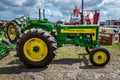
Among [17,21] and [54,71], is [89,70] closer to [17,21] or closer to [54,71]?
[54,71]

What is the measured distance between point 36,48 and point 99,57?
88.1 inches

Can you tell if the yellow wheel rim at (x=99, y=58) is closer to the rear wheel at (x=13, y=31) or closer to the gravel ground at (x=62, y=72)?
the gravel ground at (x=62, y=72)

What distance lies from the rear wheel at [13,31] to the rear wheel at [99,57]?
293 inches

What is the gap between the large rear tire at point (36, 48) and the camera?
9.36 meters

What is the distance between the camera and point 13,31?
17172mm

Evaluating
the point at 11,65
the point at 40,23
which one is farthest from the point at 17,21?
the point at 11,65

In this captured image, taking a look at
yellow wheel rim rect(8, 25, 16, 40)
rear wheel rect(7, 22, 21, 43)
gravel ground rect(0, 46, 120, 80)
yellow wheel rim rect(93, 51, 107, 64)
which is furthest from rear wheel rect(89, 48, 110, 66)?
yellow wheel rim rect(8, 25, 16, 40)

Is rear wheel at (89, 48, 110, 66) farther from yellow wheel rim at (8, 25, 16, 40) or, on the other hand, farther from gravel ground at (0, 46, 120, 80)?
yellow wheel rim at (8, 25, 16, 40)

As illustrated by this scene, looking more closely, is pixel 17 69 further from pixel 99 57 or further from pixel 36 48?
pixel 99 57

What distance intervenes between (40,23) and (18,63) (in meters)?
1.82

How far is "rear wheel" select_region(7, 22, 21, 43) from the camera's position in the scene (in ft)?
54.0

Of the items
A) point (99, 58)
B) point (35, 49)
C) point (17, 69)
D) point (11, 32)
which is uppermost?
point (35, 49)

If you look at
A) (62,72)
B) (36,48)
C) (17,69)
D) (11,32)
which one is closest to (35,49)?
(36,48)

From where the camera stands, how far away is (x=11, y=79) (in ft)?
26.5
